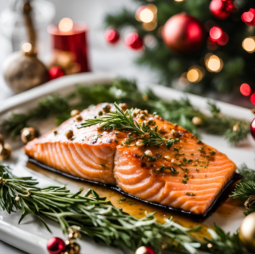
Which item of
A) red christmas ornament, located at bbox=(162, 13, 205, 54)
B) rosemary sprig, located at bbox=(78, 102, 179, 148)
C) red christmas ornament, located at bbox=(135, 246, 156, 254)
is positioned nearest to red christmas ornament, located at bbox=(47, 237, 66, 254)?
red christmas ornament, located at bbox=(135, 246, 156, 254)

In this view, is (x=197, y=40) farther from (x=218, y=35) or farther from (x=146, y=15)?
(x=146, y=15)

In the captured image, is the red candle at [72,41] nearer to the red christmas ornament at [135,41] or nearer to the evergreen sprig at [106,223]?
the red christmas ornament at [135,41]

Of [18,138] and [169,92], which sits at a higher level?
[169,92]

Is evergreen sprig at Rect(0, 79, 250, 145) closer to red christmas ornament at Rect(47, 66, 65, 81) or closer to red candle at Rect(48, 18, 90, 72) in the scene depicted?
red christmas ornament at Rect(47, 66, 65, 81)

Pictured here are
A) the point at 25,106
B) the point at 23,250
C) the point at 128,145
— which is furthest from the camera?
the point at 25,106

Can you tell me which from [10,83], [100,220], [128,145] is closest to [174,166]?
[128,145]

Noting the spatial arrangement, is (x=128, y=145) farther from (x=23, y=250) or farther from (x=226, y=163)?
(x=23, y=250)

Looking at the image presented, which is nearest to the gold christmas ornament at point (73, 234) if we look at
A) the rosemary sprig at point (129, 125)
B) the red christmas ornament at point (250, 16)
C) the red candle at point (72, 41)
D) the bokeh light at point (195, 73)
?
the rosemary sprig at point (129, 125)
